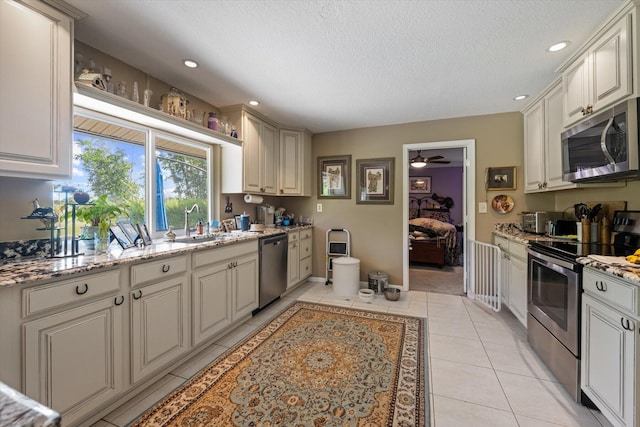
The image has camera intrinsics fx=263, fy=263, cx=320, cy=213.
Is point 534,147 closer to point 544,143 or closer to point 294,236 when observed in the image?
point 544,143

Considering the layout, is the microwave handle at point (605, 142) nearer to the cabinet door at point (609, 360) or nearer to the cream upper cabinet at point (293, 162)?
the cabinet door at point (609, 360)

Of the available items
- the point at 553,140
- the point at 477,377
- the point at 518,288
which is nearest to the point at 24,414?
the point at 477,377

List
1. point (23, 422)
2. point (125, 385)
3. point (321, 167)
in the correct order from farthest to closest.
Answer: point (321, 167), point (125, 385), point (23, 422)

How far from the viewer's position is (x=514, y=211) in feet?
10.7

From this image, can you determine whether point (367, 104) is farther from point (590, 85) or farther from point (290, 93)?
point (590, 85)

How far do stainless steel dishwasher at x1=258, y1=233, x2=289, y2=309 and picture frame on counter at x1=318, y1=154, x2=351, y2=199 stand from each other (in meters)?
1.11

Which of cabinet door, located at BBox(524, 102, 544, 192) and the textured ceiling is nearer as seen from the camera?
the textured ceiling

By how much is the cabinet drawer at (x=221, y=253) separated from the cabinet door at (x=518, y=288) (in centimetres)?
263

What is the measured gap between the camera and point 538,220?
2756 mm

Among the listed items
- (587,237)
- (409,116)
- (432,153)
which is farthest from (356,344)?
(432,153)

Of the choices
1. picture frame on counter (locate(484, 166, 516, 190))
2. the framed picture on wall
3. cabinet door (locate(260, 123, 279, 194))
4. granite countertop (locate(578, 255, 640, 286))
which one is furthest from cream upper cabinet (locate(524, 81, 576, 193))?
the framed picture on wall

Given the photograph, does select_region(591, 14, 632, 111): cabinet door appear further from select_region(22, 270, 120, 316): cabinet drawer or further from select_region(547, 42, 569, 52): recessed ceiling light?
select_region(22, 270, 120, 316): cabinet drawer

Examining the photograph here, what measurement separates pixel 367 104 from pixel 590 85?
1.85 m

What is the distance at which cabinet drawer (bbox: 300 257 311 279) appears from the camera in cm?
392
